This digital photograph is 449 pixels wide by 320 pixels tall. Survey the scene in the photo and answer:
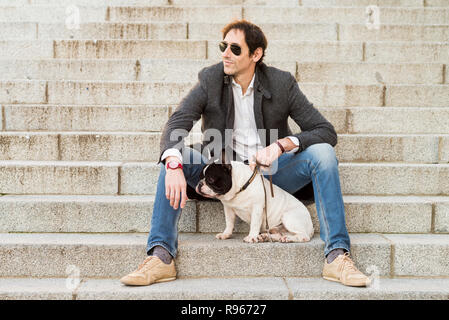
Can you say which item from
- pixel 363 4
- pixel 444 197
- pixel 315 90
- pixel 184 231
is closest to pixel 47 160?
pixel 184 231

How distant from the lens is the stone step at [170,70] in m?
4.77

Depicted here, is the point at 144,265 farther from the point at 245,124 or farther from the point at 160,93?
the point at 160,93

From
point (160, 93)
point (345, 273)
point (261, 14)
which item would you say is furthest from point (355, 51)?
point (345, 273)

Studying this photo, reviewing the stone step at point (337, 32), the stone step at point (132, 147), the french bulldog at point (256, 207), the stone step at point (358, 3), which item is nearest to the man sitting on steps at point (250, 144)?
the french bulldog at point (256, 207)

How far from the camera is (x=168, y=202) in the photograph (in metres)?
2.80

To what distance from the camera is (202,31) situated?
18.1 ft

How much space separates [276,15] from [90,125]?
3.08 m

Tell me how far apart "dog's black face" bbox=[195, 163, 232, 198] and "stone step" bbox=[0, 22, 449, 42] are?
3158 millimetres

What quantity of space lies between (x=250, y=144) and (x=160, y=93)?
1595 mm

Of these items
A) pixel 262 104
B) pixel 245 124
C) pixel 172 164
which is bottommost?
pixel 172 164

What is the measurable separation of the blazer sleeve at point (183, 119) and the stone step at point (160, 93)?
1336 millimetres

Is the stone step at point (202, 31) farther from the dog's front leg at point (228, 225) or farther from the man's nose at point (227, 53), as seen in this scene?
the dog's front leg at point (228, 225)

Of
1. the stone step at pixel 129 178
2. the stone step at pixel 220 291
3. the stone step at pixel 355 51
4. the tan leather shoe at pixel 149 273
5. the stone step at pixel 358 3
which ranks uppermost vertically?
the stone step at pixel 358 3

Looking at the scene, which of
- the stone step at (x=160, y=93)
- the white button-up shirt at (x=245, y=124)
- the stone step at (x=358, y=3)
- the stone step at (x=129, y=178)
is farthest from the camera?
the stone step at (x=358, y=3)
